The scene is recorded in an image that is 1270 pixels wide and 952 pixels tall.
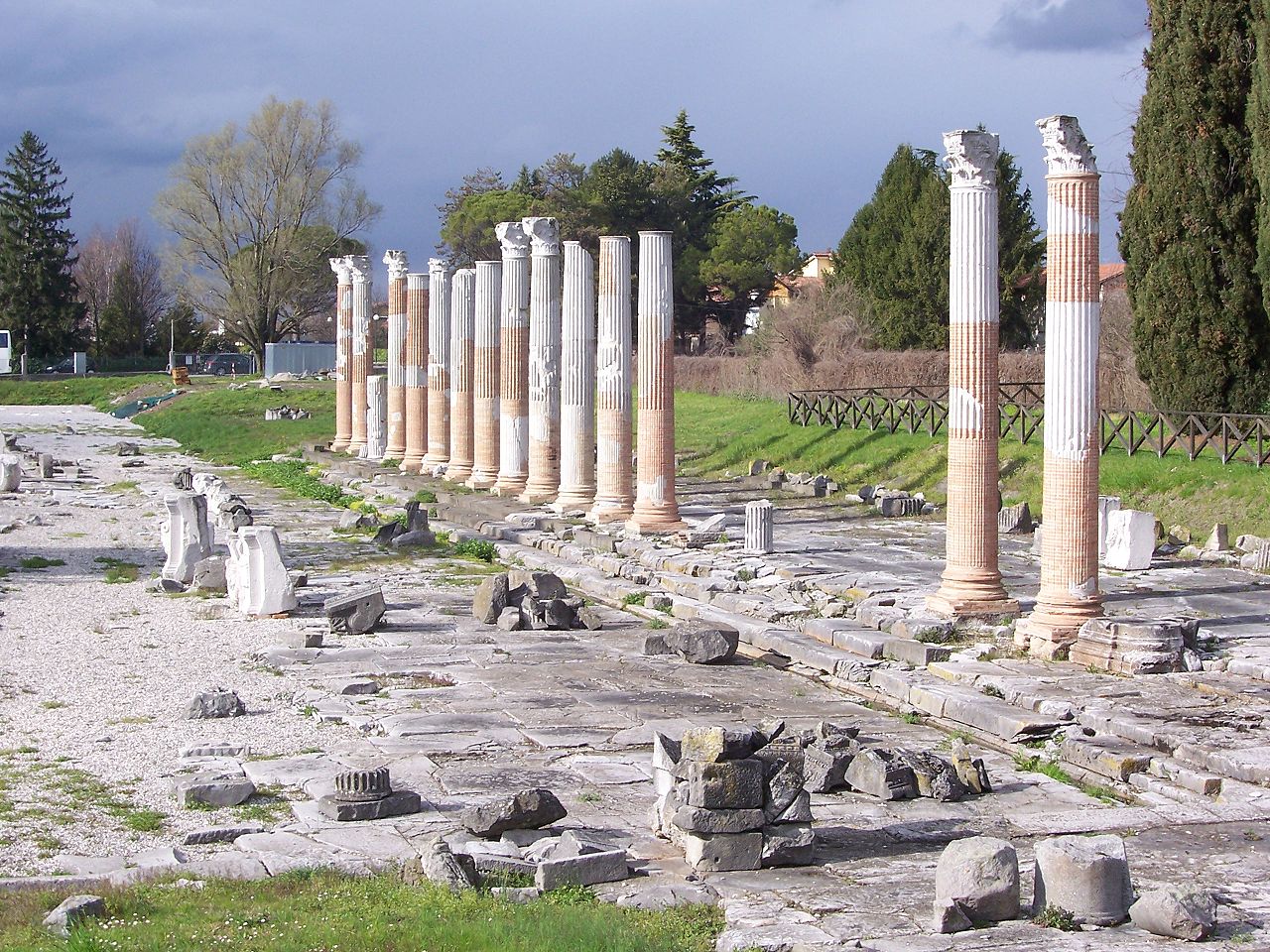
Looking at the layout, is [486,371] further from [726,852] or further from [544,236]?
[726,852]

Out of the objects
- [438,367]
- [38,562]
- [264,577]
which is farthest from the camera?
[438,367]

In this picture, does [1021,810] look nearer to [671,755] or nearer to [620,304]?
[671,755]

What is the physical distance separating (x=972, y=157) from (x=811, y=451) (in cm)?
1741

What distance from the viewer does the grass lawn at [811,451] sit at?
22.1 metres

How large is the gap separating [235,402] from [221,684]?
4528 centimetres

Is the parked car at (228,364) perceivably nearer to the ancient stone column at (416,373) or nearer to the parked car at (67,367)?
the parked car at (67,367)

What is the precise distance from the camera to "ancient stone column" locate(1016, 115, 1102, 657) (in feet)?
46.8

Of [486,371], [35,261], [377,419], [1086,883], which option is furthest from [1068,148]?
[35,261]

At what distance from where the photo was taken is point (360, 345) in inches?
1656

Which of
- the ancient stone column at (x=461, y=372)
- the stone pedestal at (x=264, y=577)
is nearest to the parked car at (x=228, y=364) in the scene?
the ancient stone column at (x=461, y=372)

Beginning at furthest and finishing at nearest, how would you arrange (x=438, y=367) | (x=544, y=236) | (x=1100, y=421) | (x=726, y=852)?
1. (x=438, y=367)
2. (x=544, y=236)
3. (x=1100, y=421)
4. (x=726, y=852)

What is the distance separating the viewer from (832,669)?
14391 mm

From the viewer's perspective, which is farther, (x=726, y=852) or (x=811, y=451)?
(x=811, y=451)

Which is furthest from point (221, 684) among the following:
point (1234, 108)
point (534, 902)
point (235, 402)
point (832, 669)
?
point (235, 402)
